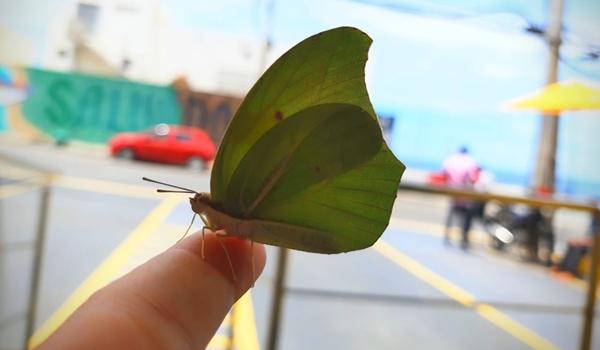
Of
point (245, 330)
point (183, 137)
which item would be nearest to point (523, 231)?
point (245, 330)

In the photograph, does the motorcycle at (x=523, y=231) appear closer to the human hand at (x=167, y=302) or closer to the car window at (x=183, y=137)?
the car window at (x=183, y=137)

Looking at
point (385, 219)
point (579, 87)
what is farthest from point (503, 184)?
point (385, 219)

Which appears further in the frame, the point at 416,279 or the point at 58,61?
the point at 416,279

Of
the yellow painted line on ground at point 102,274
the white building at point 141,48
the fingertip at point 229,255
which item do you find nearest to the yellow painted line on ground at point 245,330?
the yellow painted line on ground at point 102,274

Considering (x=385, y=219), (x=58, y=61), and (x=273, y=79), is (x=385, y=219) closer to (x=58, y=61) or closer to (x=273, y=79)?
(x=273, y=79)

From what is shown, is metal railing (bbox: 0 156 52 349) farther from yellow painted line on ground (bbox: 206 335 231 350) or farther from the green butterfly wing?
the green butterfly wing

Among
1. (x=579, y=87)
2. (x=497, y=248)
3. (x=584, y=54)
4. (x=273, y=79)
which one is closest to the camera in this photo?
(x=273, y=79)
